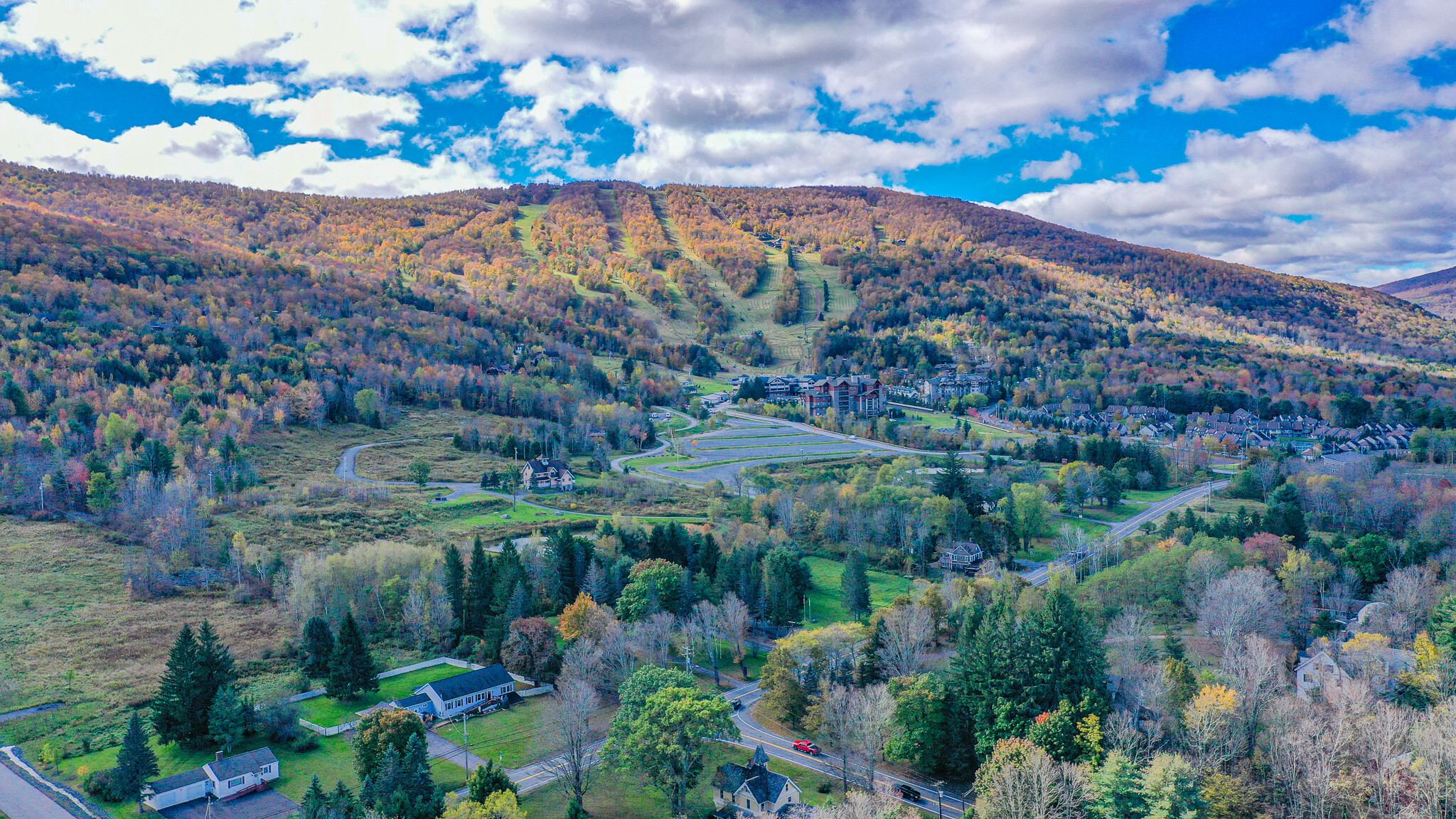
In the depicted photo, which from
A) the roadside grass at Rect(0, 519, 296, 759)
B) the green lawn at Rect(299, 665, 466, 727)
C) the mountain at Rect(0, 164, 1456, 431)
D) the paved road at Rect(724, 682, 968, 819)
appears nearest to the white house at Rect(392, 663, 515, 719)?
the green lawn at Rect(299, 665, 466, 727)

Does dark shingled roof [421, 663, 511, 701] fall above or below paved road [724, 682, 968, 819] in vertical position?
above

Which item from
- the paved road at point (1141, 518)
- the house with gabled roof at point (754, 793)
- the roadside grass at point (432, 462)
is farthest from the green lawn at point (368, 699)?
the roadside grass at point (432, 462)

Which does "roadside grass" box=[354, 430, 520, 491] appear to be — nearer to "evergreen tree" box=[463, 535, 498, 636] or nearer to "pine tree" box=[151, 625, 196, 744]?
"evergreen tree" box=[463, 535, 498, 636]

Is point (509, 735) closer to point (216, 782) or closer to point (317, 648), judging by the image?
point (216, 782)

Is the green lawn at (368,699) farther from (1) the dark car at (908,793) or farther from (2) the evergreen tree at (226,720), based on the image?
(1) the dark car at (908,793)

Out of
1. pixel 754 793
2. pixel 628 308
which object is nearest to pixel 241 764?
pixel 754 793

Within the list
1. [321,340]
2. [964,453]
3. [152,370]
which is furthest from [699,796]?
[321,340]

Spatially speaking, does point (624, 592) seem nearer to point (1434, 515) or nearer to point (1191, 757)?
point (1191, 757)
